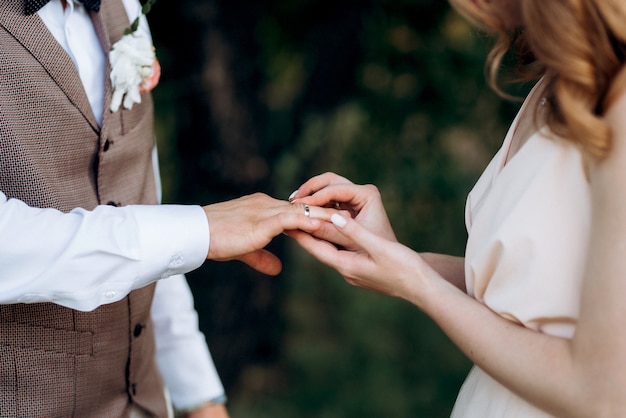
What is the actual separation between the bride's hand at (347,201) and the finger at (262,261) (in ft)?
0.59

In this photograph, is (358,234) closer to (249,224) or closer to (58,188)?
(249,224)

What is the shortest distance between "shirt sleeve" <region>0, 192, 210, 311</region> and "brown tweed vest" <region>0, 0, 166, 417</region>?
8cm

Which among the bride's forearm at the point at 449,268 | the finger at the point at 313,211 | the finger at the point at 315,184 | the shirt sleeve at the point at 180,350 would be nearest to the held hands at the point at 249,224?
the finger at the point at 313,211

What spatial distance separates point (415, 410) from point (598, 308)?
385 centimetres

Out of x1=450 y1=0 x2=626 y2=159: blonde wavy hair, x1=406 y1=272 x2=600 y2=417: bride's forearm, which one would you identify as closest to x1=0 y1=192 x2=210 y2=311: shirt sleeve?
x1=406 y1=272 x2=600 y2=417: bride's forearm

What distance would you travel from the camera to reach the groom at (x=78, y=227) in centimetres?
172

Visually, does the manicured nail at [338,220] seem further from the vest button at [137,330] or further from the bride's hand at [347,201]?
the vest button at [137,330]

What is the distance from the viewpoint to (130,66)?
82.2 inches

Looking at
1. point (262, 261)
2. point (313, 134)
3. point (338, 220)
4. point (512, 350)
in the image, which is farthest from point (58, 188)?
point (313, 134)

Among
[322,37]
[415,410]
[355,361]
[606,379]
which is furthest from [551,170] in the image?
[355,361]

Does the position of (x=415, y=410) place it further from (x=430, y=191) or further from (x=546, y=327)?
(x=546, y=327)

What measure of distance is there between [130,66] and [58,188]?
44 centimetres

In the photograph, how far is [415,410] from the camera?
5.00m

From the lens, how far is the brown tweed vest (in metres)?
1.79
